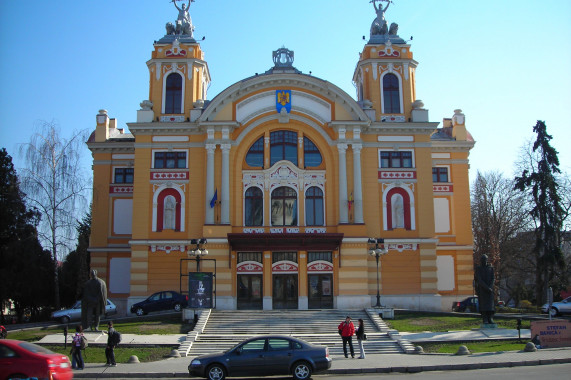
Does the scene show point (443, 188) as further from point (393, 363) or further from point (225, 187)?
point (393, 363)

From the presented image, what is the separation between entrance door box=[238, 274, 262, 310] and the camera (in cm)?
4038

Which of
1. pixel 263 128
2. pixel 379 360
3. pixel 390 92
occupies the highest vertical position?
pixel 390 92

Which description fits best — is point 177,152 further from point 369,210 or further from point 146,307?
point 369,210

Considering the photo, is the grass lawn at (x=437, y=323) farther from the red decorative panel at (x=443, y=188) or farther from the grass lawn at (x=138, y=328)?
the red decorative panel at (x=443, y=188)

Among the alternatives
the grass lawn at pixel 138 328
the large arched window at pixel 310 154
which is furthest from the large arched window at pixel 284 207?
the grass lawn at pixel 138 328

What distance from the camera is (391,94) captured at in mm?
45344

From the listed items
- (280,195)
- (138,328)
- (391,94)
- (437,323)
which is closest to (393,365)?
(437,323)

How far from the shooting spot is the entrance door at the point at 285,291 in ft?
133

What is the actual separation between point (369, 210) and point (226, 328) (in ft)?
49.7

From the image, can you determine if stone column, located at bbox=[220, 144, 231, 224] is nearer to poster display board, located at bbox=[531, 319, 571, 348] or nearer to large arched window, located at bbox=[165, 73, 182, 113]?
large arched window, located at bbox=[165, 73, 182, 113]

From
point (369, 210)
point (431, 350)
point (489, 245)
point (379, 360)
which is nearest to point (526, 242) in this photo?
point (489, 245)

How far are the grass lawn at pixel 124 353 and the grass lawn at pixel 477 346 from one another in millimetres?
12073

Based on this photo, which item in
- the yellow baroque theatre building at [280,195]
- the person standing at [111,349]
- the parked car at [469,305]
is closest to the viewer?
the person standing at [111,349]

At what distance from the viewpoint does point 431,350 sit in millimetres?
26188
